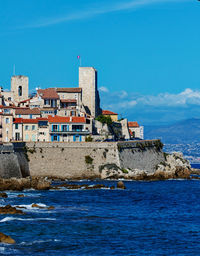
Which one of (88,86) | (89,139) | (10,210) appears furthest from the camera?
(88,86)

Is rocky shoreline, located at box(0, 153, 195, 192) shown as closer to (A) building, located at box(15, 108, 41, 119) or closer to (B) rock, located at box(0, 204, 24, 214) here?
(A) building, located at box(15, 108, 41, 119)

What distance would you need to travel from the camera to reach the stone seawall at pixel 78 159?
286 ft

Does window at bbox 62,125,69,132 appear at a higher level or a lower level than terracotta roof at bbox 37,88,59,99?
lower

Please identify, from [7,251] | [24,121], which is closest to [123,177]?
[24,121]

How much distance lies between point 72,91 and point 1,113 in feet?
79.9

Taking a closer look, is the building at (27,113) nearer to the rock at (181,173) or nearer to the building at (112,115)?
the building at (112,115)

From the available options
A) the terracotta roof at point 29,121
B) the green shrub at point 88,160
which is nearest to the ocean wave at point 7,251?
the green shrub at point 88,160

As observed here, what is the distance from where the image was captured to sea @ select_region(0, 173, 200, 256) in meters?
41.4

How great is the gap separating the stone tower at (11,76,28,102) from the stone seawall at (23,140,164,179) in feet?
114

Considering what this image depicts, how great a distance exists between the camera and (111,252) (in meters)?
40.4

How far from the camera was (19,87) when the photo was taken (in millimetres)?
122812

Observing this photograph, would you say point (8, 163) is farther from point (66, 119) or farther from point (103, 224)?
point (103, 224)

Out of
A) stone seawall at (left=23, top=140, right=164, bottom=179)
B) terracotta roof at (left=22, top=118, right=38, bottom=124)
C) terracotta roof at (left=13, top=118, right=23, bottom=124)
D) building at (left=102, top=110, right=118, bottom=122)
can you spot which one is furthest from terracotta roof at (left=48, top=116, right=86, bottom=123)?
building at (left=102, top=110, right=118, bottom=122)

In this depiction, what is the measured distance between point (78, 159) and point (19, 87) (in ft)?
126
